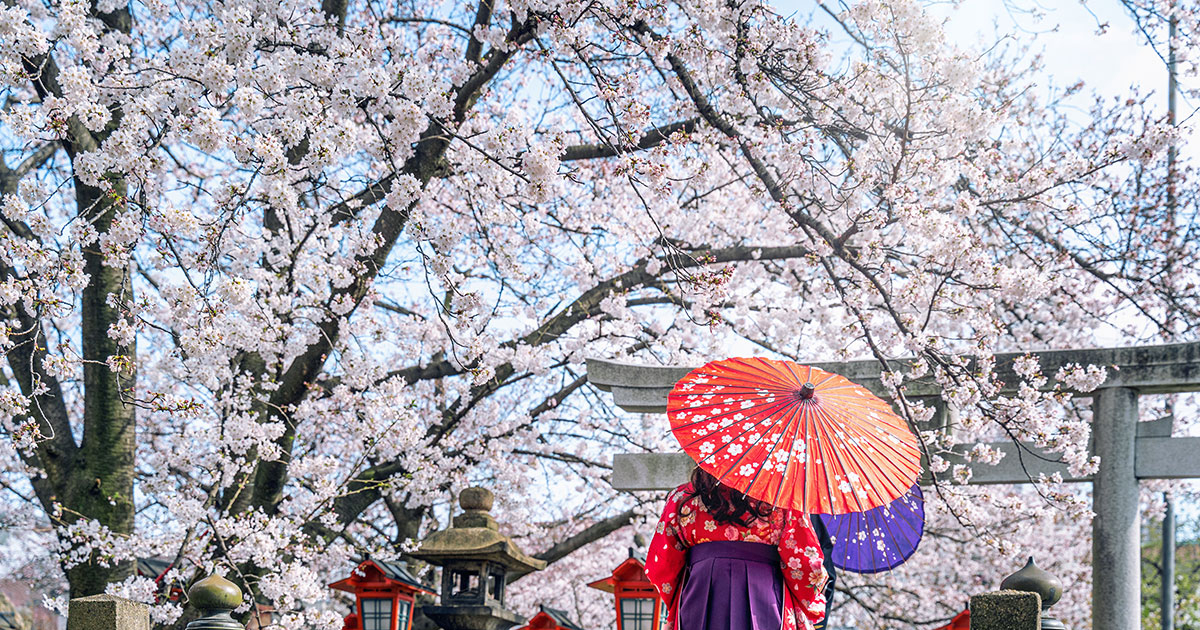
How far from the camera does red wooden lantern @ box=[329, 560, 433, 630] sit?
550cm

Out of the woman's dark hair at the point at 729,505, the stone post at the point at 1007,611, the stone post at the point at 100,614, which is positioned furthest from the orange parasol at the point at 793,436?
the stone post at the point at 100,614

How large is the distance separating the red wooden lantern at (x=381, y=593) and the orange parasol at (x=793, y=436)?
2782mm

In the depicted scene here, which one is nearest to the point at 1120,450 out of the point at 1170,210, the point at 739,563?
the point at 1170,210

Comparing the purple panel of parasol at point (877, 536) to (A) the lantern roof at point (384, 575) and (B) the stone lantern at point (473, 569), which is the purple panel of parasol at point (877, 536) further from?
(A) the lantern roof at point (384, 575)

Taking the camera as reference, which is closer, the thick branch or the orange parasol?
the orange parasol

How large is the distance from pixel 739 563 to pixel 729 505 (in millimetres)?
180

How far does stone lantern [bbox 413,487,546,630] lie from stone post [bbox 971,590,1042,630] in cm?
300

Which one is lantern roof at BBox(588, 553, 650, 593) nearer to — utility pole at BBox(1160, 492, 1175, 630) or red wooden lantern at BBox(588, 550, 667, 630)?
red wooden lantern at BBox(588, 550, 667, 630)

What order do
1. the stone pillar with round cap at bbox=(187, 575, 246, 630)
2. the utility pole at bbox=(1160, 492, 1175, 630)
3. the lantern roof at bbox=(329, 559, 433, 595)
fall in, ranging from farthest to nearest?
the utility pole at bbox=(1160, 492, 1175, 630) < the lantern roof at bbox=(329, 559, 433, 595) < the stone pillar with round cap at bbox=(187, 575, 246, 630)

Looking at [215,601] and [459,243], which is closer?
[215,601]

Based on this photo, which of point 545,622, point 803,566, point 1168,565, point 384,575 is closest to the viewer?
point 803,566

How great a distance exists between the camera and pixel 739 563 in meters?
3.05

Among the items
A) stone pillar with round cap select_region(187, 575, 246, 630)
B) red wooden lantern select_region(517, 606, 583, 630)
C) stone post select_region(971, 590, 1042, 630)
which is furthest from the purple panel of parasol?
stone pillar with round cap select_region(187, 575, 246, 630)

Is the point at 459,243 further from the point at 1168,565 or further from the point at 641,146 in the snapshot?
the point at 1168,565
